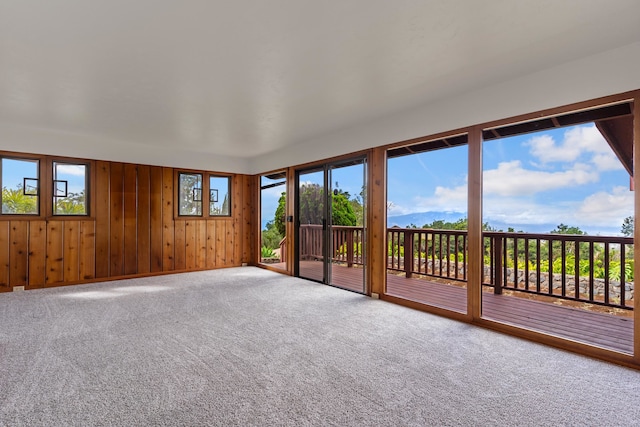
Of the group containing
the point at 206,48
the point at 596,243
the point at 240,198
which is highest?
the point at 206,48

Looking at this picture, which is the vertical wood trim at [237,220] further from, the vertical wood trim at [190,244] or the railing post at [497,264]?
the railing post at [497,264]

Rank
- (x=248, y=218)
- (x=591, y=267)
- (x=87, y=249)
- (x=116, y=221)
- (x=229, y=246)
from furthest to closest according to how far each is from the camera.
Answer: (x=248, y=218), (x=229, y=246), (x=116, y=221), (x=87, y=249), (x=591, y=267)

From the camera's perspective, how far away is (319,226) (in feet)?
17.6

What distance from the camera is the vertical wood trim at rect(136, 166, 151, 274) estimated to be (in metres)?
5.71

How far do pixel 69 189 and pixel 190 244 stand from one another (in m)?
2.14

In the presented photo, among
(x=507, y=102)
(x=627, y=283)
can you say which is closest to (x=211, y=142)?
(x=507, y=102)

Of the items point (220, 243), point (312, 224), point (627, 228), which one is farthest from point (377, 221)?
point (220, 243)

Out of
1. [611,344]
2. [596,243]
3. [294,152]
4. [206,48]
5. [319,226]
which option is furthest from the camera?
[294,152]

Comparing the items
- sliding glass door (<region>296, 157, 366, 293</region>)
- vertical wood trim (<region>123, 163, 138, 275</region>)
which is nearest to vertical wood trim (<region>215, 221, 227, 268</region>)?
vertical wood trim (<region>123, 163, 138, 275</region>)

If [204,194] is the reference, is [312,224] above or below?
below

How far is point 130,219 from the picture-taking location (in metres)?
5.61

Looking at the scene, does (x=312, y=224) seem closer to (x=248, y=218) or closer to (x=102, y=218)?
(x=248, y=218)

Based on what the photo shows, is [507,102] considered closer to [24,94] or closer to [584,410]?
[584,410]

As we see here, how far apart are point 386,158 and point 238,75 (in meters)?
2.18
